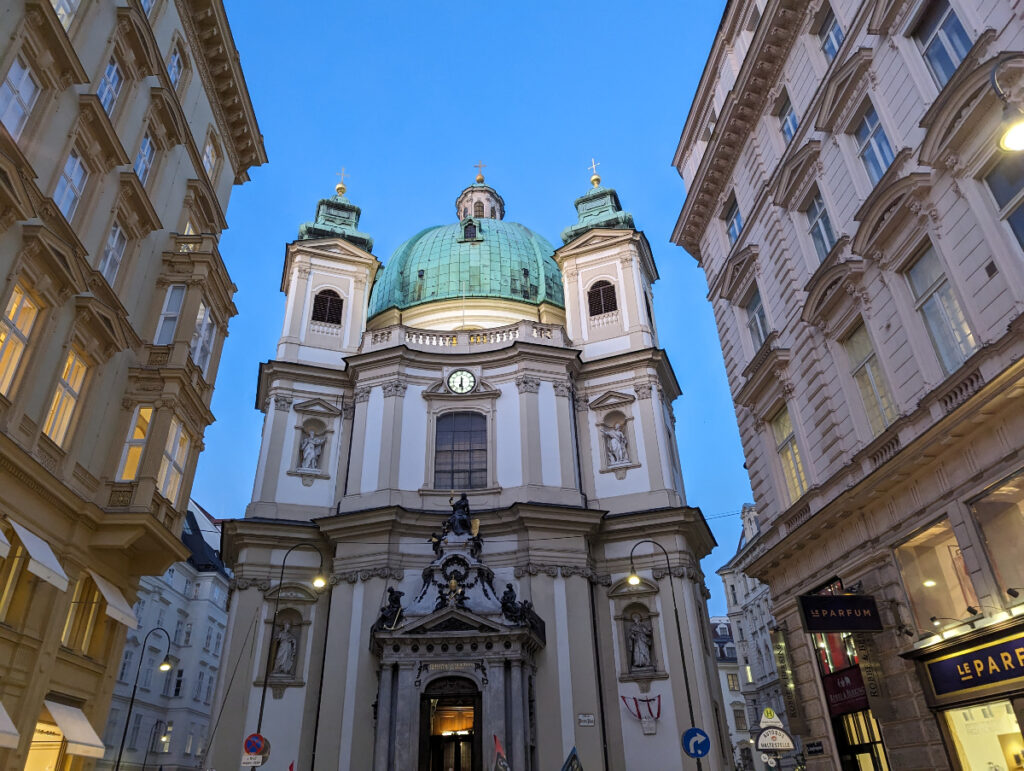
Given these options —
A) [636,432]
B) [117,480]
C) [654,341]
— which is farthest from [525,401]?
[117,480]

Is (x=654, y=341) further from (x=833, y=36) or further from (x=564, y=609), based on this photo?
(x=833, y=36)

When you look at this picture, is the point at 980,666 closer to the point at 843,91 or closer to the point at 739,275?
the point at 843,91

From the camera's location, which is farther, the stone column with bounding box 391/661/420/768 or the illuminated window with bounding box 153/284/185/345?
the stone column with bounding box 391/661/420/768

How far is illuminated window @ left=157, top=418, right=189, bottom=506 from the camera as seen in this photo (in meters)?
17.0

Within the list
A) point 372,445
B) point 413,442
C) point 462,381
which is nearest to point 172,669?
point 372,445

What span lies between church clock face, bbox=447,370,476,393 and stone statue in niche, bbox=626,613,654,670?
1216cm

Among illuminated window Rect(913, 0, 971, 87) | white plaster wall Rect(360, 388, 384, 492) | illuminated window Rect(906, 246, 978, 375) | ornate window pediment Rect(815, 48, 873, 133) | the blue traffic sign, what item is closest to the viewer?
illuminated window Rect(906, 246, 978, 375)

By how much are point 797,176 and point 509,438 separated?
17.5 meters

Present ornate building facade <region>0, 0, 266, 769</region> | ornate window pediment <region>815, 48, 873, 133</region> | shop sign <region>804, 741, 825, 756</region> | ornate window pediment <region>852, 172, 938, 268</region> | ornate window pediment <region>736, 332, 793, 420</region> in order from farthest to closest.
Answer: ornate window pediment <region>736, 332, 793, 420</region> → shop sign <region>804, 741, 825, 756</region> → ornate window pediment <region>815, 48, 873, 133</region> → ornate building facade <region>0, 0, 266, 769</region> → ornate window pediment <region>852, 172, 938, 268</region>

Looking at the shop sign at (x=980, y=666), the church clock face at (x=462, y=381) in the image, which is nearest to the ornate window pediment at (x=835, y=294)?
the shop sign at (x=980, y=666)

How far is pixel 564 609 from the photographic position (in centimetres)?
2716

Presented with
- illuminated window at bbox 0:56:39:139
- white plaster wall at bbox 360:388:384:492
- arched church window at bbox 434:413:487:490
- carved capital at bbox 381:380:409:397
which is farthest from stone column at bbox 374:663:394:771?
illuminated window at bbox 0:56:39:139

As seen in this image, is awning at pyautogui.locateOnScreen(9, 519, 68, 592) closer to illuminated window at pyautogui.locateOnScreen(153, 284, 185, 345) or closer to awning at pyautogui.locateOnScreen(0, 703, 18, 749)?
awning at pyautogui.locateOnScreen(0, 703, 18, 749)

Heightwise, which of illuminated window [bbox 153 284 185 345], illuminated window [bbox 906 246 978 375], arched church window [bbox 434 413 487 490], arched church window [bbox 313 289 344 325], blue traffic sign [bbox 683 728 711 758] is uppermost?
arched church window [bbox 313 289 344 325]
